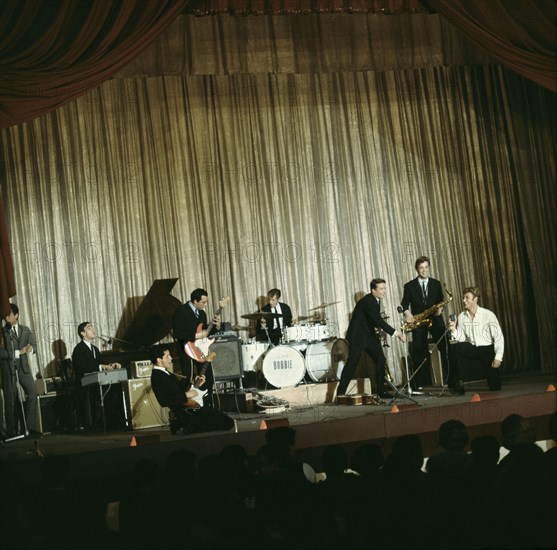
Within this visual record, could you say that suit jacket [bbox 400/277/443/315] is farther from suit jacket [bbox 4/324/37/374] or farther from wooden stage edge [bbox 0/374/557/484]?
suit jacket [bbox 4/324/37/374]

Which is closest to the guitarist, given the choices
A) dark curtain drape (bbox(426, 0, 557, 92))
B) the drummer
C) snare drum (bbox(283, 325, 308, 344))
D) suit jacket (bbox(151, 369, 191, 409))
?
suit jacket (bbox(151, 369, 191, 409))

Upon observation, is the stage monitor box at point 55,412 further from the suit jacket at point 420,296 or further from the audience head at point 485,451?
the audience head at point 485,451

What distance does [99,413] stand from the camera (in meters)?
10.1

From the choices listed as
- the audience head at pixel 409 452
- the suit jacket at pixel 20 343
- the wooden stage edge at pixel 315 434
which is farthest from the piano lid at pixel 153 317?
the audience head at pixel 409 452

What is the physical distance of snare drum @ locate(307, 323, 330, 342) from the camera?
10911 mm

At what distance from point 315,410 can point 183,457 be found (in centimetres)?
502

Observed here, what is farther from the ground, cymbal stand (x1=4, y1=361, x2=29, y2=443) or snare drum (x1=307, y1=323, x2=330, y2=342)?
snare drum (x1=307, y1=323, x2=330, y2=342)

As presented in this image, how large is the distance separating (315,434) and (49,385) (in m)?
4.51

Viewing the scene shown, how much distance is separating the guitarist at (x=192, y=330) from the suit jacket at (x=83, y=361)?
134 centimetres

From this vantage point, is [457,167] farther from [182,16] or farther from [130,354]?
[130,354]

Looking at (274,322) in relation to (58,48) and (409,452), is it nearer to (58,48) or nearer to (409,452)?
(58,48)

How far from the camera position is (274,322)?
11.1m

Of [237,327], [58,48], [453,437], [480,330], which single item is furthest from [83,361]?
[453,437]

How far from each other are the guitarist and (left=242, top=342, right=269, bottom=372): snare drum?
4.42 ft
